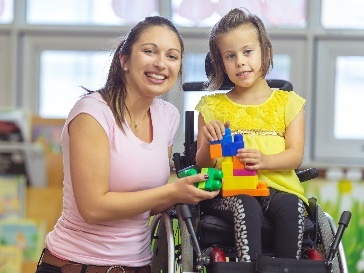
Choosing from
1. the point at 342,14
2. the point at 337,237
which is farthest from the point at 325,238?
the point at 342,14

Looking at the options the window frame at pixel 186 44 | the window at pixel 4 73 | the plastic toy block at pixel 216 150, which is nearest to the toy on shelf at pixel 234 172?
the plastic toy block at pixel 216 150

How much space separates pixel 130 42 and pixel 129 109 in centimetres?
16

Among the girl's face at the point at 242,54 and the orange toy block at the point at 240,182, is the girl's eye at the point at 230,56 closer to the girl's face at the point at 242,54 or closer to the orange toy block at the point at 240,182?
the girl's face at the point at 242,54

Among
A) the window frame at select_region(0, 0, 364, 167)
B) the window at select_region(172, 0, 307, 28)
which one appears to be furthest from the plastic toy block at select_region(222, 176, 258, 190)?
the window at select_region(172, 0, 307, 28)

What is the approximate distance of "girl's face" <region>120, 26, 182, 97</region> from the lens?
6.56 ft

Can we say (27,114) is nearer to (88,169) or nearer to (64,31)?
(64,31)

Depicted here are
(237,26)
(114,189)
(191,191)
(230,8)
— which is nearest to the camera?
(191,191)

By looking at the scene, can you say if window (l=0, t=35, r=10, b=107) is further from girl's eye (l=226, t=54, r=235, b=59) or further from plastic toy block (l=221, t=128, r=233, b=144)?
plastic toy block (l=221, t=128, r=233, b=144)

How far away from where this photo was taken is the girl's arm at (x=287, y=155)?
1.94 meters

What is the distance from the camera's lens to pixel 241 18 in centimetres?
212

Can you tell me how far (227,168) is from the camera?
6.32 ft

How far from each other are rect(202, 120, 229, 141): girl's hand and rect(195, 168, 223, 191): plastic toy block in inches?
3.6

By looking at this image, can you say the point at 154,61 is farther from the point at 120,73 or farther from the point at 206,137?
the point at 206,137

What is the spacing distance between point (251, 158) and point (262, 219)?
154mm
